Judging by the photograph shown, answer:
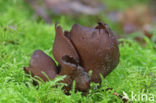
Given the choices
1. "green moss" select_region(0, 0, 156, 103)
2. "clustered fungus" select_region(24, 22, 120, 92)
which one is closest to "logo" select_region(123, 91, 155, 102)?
"green moss" select_region(0, 0, 156, 103)

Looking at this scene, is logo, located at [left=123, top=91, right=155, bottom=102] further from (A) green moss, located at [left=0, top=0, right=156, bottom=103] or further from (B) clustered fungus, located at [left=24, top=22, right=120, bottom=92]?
(B) clustered fungus, located at [left=24, top=22, right=120, bottom=92]

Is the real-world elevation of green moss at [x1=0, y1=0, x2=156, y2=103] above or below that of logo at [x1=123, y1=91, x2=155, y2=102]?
above

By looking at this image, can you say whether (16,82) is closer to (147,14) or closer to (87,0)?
A: (87,0)

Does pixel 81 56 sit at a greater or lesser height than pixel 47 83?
greater

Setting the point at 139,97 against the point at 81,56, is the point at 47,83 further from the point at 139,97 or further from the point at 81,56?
the point at 139,97

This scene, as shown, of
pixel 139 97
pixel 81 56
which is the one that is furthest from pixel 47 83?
pixel 139 97

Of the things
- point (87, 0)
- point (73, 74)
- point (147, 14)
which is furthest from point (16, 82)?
point (147, 14)

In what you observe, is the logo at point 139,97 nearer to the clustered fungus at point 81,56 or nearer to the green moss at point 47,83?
the green moss at point 47,83

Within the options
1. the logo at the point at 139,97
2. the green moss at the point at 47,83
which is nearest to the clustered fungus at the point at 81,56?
the green moss at the point at 47,83
